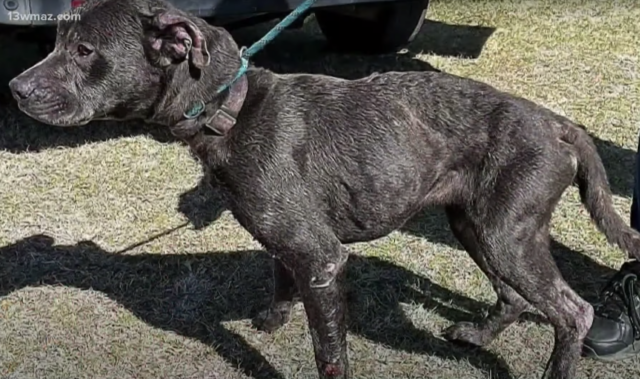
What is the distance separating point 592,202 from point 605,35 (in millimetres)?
4993

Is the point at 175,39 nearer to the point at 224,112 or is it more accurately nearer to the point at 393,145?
the point at 224,112

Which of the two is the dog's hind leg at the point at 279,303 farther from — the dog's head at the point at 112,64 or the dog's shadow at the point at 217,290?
the dog's head at the point at 112,64

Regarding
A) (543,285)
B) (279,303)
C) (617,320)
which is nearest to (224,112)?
(279,303)

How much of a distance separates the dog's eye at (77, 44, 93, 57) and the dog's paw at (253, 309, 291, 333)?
1.48m

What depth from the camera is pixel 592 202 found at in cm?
366

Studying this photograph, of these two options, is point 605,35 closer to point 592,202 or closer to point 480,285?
point 480,285

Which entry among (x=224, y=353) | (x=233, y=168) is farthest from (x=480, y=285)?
(x=233, y=168)

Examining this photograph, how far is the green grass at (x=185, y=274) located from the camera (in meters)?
4.13

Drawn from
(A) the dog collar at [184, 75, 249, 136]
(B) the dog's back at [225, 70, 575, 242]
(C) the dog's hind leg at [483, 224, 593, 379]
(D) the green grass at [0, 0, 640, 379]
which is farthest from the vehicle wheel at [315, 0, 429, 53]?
(C) the dog's hind leg at [483, 224, 593, 379]

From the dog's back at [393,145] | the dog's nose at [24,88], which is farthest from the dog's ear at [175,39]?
the dog's nose at [24,88]

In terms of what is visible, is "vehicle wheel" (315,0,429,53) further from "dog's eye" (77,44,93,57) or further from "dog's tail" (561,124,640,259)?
"dog's eye" (77,44,93,57)

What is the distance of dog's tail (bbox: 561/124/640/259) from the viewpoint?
3.59 meters

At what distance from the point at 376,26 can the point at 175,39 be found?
4506 millimetres

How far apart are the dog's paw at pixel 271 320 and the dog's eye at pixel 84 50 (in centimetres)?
148
